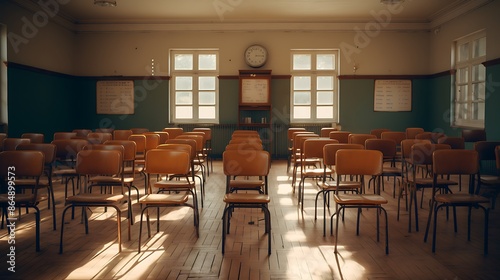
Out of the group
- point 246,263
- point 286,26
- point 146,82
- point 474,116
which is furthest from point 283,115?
point 246,263

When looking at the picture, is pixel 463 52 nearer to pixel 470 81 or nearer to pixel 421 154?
pixel 470 81

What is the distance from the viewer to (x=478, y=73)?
1019 centimetres

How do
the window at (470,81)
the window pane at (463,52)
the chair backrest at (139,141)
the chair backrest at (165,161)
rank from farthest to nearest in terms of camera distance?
the window pane at (463,52) < the window at (470,81) < the chair backrest at (139,141) < the chair backrest at (165,161)

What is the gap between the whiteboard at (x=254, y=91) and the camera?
41.1 ft

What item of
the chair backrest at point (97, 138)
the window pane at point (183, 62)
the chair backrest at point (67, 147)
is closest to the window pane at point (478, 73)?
the window pane at point (183, 62)

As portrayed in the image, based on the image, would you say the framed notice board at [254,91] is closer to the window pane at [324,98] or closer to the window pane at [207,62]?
the window pane at [207,62]

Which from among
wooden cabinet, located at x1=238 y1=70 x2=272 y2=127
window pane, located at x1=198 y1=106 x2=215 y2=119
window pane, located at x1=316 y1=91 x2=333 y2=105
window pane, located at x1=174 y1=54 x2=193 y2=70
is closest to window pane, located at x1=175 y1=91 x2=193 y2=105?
window pane, located at x1=198 y1=106 x2=215 y2=119

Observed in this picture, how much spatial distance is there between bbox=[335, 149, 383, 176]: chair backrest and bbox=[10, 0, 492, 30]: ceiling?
7.05 meters

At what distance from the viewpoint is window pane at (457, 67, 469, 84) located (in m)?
10.8

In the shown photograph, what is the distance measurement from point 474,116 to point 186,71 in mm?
7604

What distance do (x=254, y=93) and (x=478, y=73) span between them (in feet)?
18.2

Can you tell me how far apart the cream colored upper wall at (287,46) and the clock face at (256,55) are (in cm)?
16

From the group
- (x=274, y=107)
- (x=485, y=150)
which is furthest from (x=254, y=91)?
(x=485, y=150)

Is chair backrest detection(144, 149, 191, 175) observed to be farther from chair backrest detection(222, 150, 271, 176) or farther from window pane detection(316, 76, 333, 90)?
window pane detection(316, 76, 333, 90)
